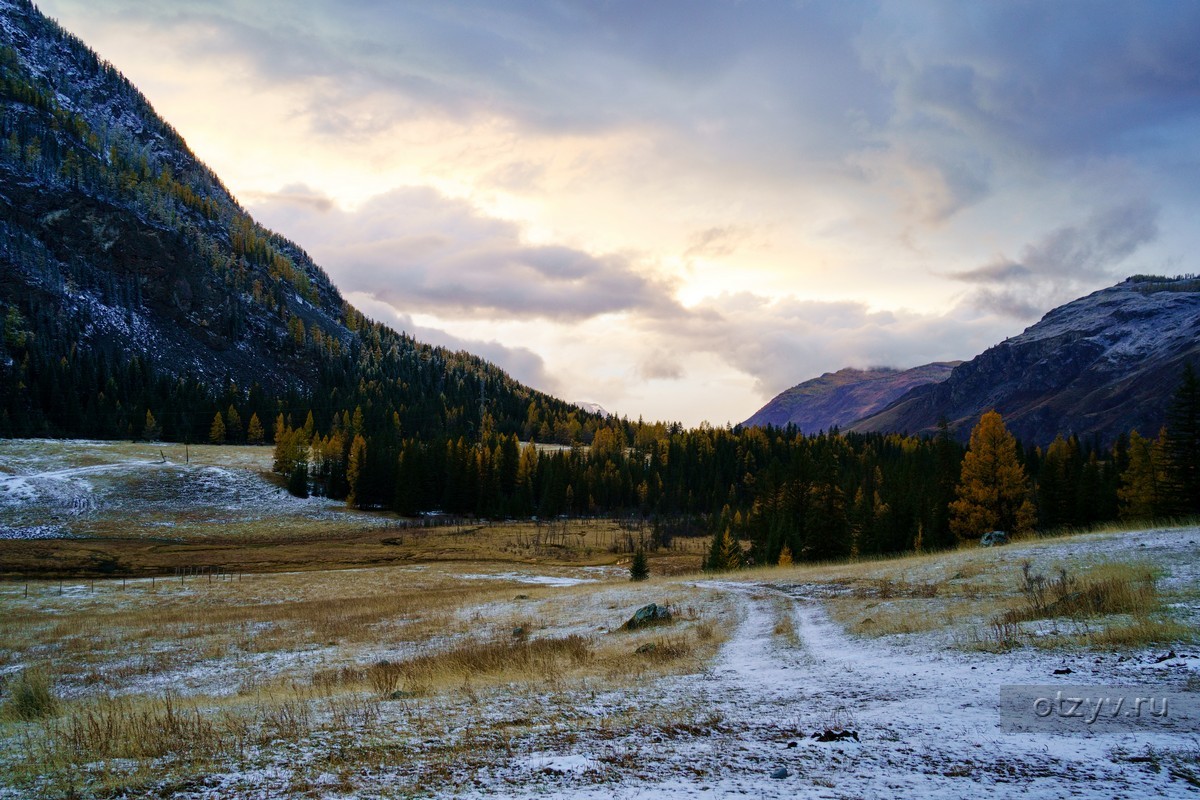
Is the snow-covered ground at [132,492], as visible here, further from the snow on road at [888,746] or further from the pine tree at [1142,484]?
the pine tree at [1142,484]

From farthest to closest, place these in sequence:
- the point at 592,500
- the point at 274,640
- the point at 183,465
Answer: the point at 592,500 < the point at 183,465 < the point at 274,640

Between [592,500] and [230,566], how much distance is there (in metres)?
76.7

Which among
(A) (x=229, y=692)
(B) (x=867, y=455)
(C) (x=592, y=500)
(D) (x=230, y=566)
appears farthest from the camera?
(B) (x=867, y=455)

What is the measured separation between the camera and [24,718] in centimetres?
1234

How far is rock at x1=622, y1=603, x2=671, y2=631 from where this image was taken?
23.4 meters

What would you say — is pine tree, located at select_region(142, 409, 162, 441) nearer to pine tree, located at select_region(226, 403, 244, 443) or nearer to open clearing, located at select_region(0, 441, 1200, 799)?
pine tree, located at select_region(226, 403, 244, 443)

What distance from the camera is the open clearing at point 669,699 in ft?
23.5

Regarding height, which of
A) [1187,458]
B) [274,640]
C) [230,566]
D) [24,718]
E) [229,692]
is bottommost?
[230,566]

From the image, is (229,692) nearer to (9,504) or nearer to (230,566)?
(230,566)

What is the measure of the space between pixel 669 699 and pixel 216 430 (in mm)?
167002

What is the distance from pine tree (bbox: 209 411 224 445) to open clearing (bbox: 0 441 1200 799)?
13798 cm

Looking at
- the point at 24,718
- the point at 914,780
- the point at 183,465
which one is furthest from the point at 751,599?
the point at 183,465

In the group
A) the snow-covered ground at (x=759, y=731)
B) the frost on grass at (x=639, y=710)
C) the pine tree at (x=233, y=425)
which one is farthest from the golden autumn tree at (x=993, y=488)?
the pine tree at (x=233, y=425)

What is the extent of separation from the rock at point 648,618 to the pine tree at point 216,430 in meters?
156
